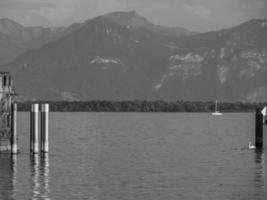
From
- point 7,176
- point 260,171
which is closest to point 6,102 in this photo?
point 7,176

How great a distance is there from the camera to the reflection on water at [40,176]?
53.0 meters

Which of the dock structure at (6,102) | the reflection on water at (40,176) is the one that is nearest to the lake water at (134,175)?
the reflection on water at (40,176)

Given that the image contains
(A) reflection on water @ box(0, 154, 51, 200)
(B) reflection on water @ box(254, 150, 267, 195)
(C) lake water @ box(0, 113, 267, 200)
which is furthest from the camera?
(B) reflection on water @ box(254, 150, 267, 195)

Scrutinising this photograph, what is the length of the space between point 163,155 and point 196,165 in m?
→ 15.0

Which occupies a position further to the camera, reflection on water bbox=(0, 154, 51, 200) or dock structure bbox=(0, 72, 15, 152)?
dock structure bbox=(0, 72, 15, 152)

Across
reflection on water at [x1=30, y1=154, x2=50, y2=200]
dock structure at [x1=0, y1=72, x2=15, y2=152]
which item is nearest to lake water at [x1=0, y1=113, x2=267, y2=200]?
reflection on water at [x1=30, y1=154, x2=50, y2=200]

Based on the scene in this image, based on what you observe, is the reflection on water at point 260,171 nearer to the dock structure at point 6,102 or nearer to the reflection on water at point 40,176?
the reflection on water at point 40,176

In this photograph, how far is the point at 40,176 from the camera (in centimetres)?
6372

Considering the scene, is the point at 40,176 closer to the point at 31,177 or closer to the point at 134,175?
the point at 31,177

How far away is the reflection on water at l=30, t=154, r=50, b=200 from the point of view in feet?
174

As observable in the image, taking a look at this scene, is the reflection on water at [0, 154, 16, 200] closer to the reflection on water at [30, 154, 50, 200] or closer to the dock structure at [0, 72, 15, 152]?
the reflection on water at [30, 154, 50, 200]

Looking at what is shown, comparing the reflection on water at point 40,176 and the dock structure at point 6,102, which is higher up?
the dock structure at point 6,102

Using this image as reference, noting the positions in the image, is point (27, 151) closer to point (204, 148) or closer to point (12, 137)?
point (12, 137)

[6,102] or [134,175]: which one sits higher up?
[6,102]
